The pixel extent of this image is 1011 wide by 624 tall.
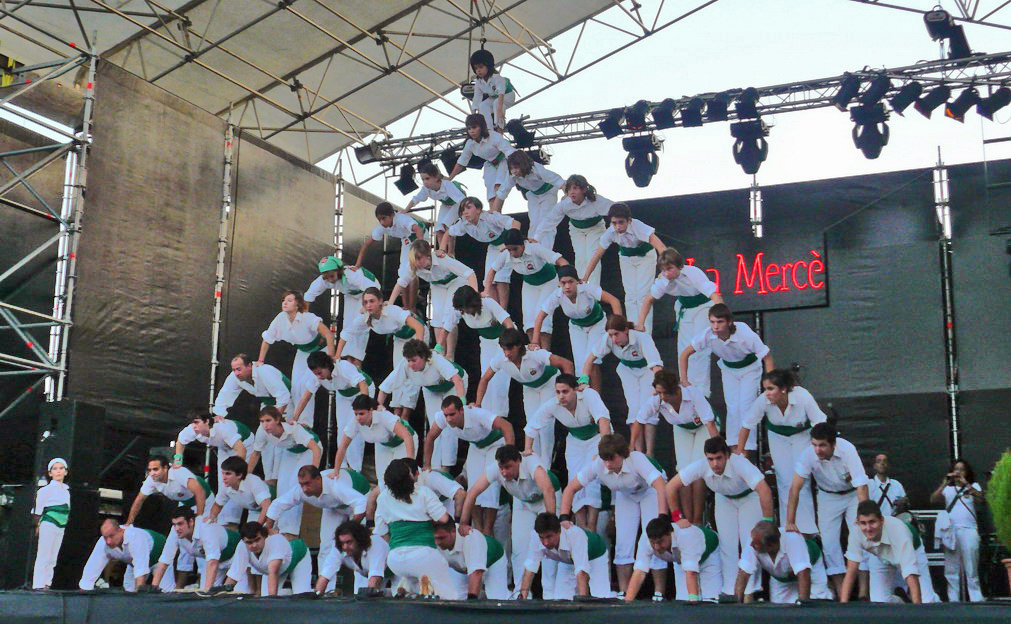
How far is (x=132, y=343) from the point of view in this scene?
1042 cm

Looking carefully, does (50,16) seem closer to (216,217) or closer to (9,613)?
(216,217)

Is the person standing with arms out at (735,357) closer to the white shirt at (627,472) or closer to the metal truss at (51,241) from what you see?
the white shirt at (627,472)

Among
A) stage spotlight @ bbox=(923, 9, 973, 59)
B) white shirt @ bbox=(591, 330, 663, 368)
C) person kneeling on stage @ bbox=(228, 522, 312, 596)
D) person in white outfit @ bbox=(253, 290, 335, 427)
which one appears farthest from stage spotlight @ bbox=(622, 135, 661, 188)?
person kneeling on stage @ bbox=(228, 522, 312, 596)

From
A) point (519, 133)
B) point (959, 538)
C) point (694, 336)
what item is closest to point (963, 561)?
point (959, 538)

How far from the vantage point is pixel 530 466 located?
7957 millimetres

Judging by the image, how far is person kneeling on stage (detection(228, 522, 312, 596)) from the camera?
26.2 ft

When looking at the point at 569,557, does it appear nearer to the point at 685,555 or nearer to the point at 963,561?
the point at 685,555

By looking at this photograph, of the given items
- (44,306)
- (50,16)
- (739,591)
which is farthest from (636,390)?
(50,16)

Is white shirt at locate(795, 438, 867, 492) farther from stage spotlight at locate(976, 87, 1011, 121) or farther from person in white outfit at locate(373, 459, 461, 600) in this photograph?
stage spotlight at locate(976, 87, 1011, 121)

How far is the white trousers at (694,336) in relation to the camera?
30.0ft

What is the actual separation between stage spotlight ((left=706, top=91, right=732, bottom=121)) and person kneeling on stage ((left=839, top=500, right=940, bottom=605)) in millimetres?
4988

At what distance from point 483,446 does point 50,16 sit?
6.62 metres

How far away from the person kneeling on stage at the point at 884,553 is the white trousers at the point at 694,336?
2.06 meters

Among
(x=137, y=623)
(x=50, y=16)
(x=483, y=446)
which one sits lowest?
(x=137, y=623)
